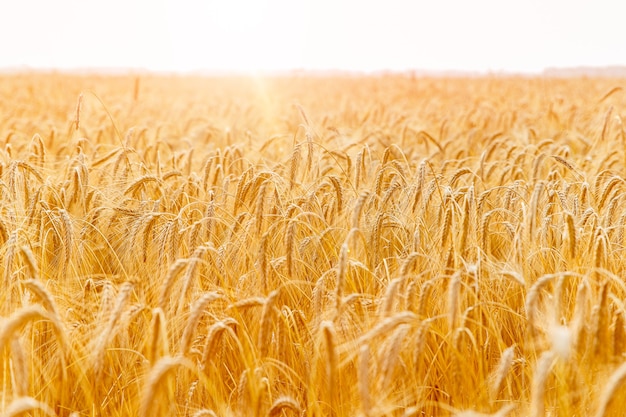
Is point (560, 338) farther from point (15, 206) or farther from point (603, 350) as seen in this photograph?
point (15, 206)

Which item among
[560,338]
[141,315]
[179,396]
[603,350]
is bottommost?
[179,396]

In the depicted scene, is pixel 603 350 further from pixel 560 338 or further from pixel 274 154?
pixel 274 154

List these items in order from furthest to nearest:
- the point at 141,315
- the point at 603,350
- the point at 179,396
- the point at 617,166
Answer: the point at 617,166
the point at 141,315
the point at 179,396
the point at 603,350

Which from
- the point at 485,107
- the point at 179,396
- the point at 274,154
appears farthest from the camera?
the point at 485,107

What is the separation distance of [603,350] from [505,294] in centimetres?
63

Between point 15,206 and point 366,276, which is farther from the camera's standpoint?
point 15,206

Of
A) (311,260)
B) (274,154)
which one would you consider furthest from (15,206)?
(274,154)

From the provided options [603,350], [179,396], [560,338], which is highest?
[560,338]

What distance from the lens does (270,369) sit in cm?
187

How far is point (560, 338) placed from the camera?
1107mm

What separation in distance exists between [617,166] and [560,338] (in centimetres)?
338

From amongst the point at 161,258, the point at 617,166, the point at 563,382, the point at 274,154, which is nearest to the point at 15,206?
the point at 161,258

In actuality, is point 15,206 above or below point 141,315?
above

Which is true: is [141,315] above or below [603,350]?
below
